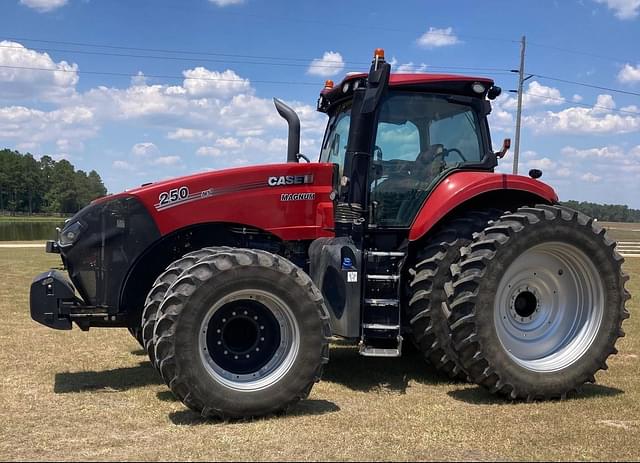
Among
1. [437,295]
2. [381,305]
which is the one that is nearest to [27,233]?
[381,305]

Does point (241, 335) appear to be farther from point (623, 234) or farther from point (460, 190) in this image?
point (623, 234)

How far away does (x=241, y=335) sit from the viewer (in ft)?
16.2

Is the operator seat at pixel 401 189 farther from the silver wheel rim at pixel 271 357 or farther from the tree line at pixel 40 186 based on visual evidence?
the tree line at pixel 40 186

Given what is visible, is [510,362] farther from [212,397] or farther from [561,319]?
[212,397]

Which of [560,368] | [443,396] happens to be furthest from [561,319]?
[443,396]

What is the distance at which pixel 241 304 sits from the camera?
4887mm

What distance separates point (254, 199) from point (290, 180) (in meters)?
0.40

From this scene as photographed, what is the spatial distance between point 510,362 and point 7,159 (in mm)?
119203

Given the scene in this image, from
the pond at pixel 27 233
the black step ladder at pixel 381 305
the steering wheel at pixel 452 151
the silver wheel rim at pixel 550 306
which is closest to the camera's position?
the black step ladder at pixel 381 305

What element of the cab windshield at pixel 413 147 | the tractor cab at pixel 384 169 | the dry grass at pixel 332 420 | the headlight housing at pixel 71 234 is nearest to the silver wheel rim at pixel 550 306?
the dry grass at pixel 332 420

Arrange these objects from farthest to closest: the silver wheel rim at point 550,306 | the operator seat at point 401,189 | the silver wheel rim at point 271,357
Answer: the operator seat at point 401,189
the silver wheel rim at point 550,306
the silver wheel rim at point 271,357

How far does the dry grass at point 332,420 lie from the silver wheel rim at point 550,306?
46 centimetres

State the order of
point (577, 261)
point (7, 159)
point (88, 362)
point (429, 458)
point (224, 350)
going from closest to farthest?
point (429, 458), point (224, 350), point (577, 261), point (88, 362), point (7, 159)

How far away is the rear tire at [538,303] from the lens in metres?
5.19
